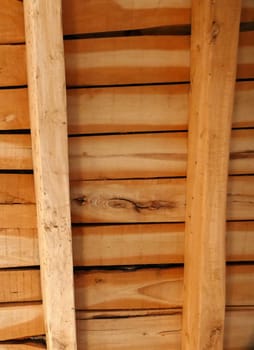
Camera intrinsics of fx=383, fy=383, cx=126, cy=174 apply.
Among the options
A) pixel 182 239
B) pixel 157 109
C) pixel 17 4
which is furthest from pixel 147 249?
pixel 17 4

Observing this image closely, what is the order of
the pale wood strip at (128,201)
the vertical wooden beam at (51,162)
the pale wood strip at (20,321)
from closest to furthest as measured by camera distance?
1. the vertical wooden beam at (51,162)
2. the pale wood strip at (128,201)
3. the pale wood strip at (20,321)

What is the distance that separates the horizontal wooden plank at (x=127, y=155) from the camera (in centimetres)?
128

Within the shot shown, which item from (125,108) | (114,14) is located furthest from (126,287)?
(114,14)

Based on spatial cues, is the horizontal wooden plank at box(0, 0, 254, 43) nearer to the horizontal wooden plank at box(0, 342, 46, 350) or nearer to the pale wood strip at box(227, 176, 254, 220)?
the pale wood strip at box(227, 176, 254, 220)

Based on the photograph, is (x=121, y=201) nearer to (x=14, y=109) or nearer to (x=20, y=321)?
(x=14, y=109)

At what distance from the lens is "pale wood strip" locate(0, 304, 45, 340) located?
4.65 feet

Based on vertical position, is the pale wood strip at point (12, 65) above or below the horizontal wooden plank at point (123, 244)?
above

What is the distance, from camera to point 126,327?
1455 millimetres

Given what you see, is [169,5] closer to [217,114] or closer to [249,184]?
[217,114]

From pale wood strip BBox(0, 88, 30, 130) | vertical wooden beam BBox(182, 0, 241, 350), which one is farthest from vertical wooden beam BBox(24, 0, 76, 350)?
vertical wooden beam BBox(182, 0, 241, 350)

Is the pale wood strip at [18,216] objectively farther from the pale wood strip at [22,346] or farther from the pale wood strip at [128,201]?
the pale wood strip at [22,346]

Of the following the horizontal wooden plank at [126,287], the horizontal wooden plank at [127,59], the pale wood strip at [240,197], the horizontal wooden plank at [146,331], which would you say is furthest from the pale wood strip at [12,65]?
the horizontal wooden plank at [146,331]

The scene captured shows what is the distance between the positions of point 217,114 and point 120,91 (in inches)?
12.5

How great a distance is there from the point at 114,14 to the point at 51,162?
50 centimetres
